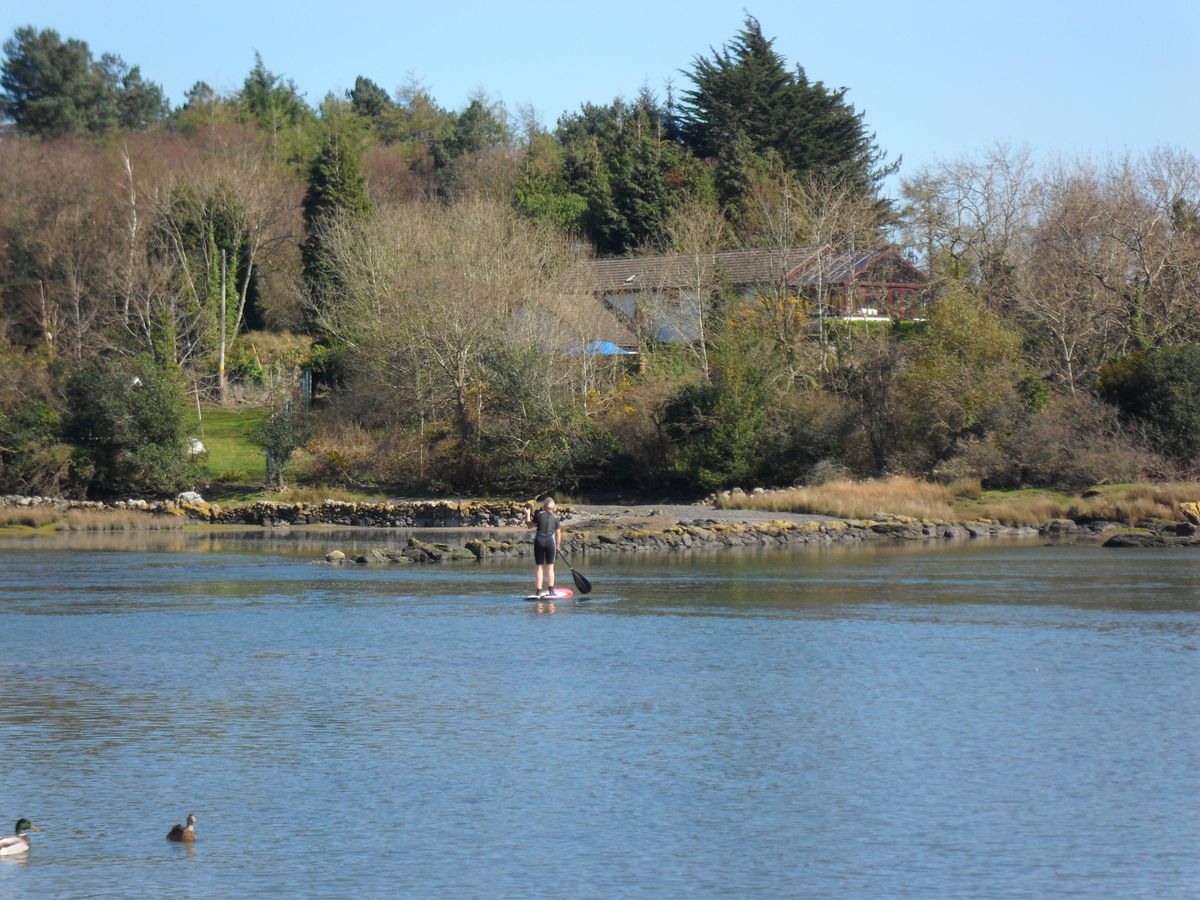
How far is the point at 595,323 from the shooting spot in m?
56.5

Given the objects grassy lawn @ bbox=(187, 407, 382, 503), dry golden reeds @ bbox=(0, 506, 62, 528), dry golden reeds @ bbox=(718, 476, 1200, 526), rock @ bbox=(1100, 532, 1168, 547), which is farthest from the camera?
grassy lawn @ bbox=(187, 407, 382, 503)

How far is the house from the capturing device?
57.2 metres

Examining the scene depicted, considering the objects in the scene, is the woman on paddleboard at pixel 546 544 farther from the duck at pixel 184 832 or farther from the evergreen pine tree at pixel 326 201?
the evergreen pine tree at pixel 326 201

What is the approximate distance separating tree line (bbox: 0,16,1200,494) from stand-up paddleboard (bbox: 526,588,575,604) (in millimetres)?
20322

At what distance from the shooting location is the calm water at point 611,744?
11281mm

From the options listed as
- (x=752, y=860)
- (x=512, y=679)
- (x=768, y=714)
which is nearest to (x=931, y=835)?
(x=752, y=860)

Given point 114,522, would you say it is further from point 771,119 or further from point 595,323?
point 771,119

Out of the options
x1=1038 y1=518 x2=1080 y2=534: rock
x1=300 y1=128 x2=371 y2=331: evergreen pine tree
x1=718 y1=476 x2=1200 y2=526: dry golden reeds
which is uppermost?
x1=300 y1=128 x2=371 y2=331: evergreen pine tree

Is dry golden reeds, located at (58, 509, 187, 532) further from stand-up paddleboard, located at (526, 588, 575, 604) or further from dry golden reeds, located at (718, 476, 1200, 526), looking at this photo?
stand-up paddleboard, located at (526, 588, 575, 604)

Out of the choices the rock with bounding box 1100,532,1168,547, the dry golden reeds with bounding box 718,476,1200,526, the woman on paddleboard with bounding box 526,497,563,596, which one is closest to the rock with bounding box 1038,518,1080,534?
the dry golden reeds with bounding box 718,476,1200,526

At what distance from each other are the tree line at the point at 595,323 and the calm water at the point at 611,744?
20.8 metres

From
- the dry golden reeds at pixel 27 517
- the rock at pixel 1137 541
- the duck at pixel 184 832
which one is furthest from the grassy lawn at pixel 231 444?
the duck at pixel 184 832

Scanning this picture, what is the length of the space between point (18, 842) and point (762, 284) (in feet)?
165

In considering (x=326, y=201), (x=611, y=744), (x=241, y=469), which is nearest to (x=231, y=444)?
(x=241, y=469)
